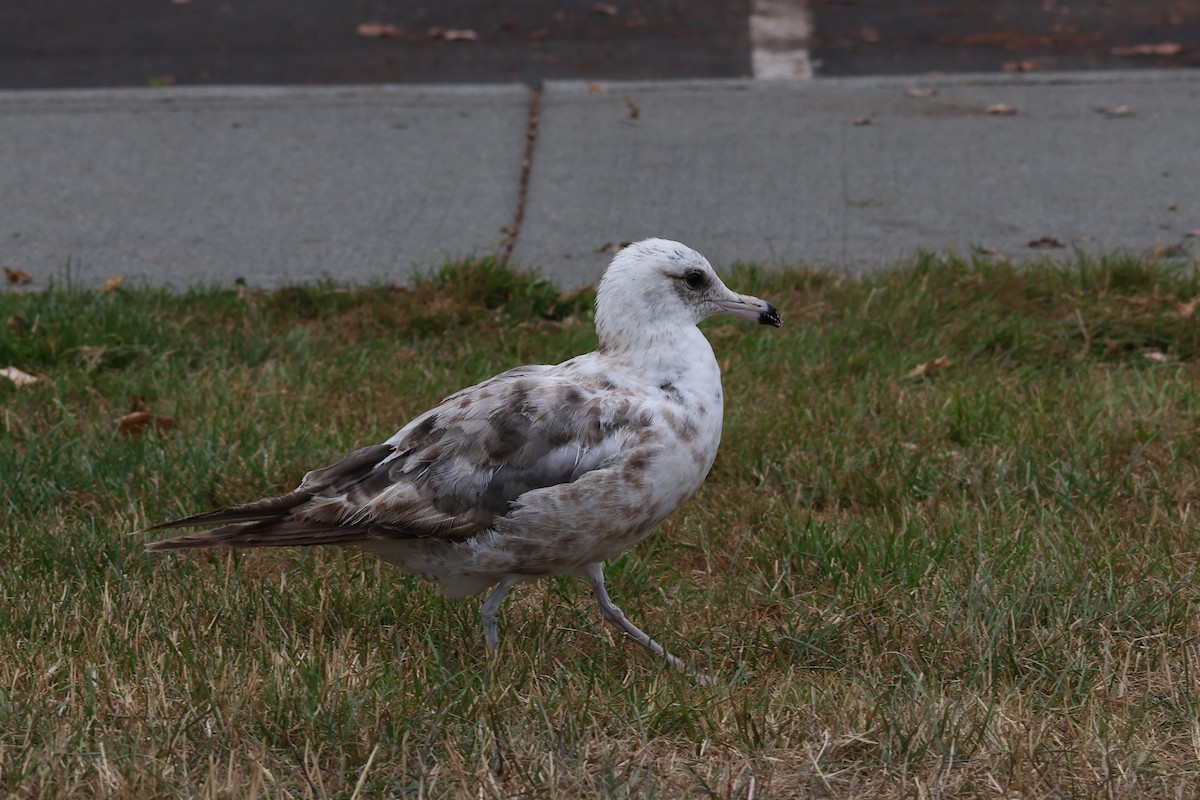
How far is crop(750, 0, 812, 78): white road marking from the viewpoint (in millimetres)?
9711

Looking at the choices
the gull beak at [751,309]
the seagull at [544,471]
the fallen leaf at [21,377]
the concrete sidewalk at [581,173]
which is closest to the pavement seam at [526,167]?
the concrete sidewalk at [581,173]

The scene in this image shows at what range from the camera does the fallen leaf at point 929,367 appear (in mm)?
6023

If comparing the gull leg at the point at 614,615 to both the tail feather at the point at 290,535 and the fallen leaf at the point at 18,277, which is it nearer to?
the tail feather at the point at 290,535

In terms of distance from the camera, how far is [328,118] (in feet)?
29.3

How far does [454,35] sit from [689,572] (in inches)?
263

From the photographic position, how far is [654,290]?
161 inches

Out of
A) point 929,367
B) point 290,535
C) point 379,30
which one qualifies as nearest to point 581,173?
point 929,367

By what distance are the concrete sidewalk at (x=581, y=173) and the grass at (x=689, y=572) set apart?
0.61 meters

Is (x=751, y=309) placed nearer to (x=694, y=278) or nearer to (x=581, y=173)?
(x=694, y=278)

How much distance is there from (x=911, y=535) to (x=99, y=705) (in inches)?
91.6

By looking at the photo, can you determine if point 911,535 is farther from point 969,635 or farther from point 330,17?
point 330,17

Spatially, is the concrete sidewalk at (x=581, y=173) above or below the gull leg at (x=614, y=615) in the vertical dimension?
above

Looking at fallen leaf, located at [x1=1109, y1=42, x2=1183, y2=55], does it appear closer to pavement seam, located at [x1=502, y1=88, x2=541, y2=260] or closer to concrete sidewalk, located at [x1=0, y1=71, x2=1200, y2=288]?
concrete sidewalk, located at [x1=0, y1=71, x2=1200, y2=288]

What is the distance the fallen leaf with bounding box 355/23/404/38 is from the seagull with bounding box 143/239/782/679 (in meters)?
7.01
